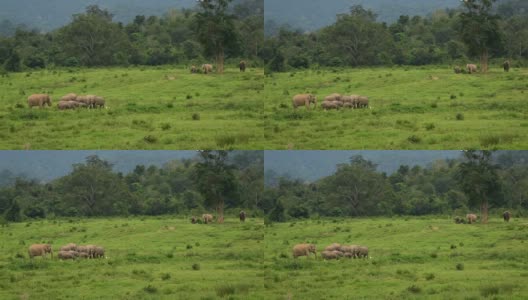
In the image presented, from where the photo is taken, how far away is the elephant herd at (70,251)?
135 feet

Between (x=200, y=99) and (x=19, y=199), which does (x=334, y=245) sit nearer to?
(x=200, y=99)

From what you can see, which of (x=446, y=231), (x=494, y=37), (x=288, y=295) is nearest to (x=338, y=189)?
(x=446, y=231)

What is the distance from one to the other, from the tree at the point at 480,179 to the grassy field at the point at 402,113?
214 cm

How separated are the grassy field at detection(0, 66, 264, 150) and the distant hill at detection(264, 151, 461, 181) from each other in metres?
1.18

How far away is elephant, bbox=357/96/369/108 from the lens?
4603 cm

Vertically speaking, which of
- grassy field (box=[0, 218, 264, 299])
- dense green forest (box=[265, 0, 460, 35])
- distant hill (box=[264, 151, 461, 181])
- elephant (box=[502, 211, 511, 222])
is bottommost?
grassy field (box=[0, 218, 264, 299])

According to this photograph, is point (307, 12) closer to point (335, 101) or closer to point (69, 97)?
point (335, 101)

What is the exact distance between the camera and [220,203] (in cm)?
4372

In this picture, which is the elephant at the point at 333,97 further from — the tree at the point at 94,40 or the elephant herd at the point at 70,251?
the elephant herd at the point at 70,251

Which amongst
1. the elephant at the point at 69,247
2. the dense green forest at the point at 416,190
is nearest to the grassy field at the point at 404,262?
the dense green forest at the point at 416,190

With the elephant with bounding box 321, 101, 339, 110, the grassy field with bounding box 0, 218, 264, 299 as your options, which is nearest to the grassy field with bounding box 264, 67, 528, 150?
the elephant with bounding box 321, 101, 339, 110

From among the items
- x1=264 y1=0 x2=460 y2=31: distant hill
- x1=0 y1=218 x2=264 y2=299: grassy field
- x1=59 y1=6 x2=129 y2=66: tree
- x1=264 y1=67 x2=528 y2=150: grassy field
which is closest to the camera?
x1=0 y1=218 x2=264 y2=299: grassy field

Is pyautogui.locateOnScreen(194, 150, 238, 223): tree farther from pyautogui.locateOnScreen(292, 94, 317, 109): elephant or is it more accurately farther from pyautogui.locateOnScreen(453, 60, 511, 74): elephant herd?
pyautogui.locateOnScreen(453, 60, 511, 74): elephant herd

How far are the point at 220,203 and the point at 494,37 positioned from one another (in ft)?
60.6
